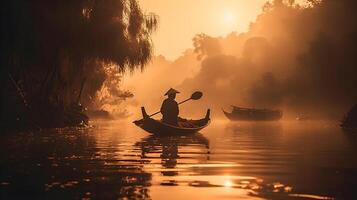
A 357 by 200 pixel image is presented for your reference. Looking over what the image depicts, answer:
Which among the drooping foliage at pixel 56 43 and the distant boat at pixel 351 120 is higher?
the drooping foliage at pixel 56 43

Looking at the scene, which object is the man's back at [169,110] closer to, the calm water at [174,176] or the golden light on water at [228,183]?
the calm water at [174,176]

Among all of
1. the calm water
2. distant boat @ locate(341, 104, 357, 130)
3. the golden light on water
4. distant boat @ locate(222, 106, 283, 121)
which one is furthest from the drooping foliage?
distant boat @ locate(222, 106, 283, 121)

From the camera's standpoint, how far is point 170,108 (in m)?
29.2

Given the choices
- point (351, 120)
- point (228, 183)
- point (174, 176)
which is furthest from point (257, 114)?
point (228, 183)

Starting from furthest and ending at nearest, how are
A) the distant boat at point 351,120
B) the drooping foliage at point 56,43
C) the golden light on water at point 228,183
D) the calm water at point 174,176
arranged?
the distant boat at point 351,120, the drooping foliage at point 56,43, the golden light on water at point 228,183, the calm water at point 174,176

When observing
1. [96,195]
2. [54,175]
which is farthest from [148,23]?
[96,195]

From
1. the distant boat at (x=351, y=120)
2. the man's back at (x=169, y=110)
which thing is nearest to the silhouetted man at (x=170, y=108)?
the man's back at (x=169, y=110)

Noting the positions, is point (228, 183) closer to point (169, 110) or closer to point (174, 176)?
point (174, 176)

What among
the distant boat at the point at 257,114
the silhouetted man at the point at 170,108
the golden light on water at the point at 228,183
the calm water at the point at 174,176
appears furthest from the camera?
the distant boat at the point at 257,114

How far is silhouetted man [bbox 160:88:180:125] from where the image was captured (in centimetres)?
2906

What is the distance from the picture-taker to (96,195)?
864 cm

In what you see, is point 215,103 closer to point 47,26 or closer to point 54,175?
point 47,26

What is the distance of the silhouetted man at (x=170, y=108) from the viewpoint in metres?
29.1

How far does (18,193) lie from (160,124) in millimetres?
19171
